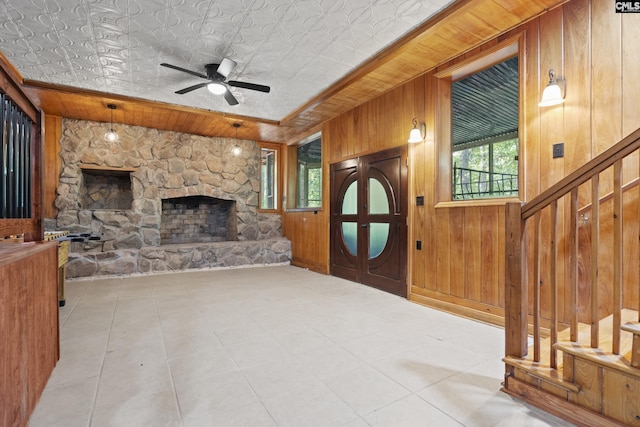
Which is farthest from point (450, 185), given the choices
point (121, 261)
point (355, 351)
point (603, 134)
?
point (121, 261)

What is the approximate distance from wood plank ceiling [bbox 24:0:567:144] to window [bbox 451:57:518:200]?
628 millimetres

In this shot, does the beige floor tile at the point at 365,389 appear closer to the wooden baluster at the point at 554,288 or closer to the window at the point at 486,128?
the wooden baluster at the point at 554,288

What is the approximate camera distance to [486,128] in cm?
675

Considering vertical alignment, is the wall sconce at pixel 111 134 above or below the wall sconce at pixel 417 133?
above

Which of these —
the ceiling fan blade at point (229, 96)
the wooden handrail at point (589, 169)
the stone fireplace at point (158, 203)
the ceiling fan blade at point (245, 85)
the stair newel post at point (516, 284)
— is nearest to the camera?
the wooden handrail at point (589, 169)

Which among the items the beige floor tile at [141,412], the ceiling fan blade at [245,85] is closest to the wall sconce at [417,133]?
the ceiling fan blade at [245,85]

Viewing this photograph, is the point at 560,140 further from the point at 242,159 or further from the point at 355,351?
the point at 242,159

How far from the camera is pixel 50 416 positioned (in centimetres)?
149

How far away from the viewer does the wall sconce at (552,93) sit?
7.64 feet

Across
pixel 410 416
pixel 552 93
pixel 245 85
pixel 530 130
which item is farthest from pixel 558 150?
pixel 245 85

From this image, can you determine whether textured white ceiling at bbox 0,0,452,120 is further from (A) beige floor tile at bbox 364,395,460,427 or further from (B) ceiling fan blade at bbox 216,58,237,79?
(A) beige floor tile at bbox 364,395,460,427

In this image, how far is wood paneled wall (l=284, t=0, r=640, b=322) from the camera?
2154 mm

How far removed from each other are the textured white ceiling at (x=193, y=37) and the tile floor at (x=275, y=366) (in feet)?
8.61

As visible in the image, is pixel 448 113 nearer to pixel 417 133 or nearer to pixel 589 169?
pixel 417 133
